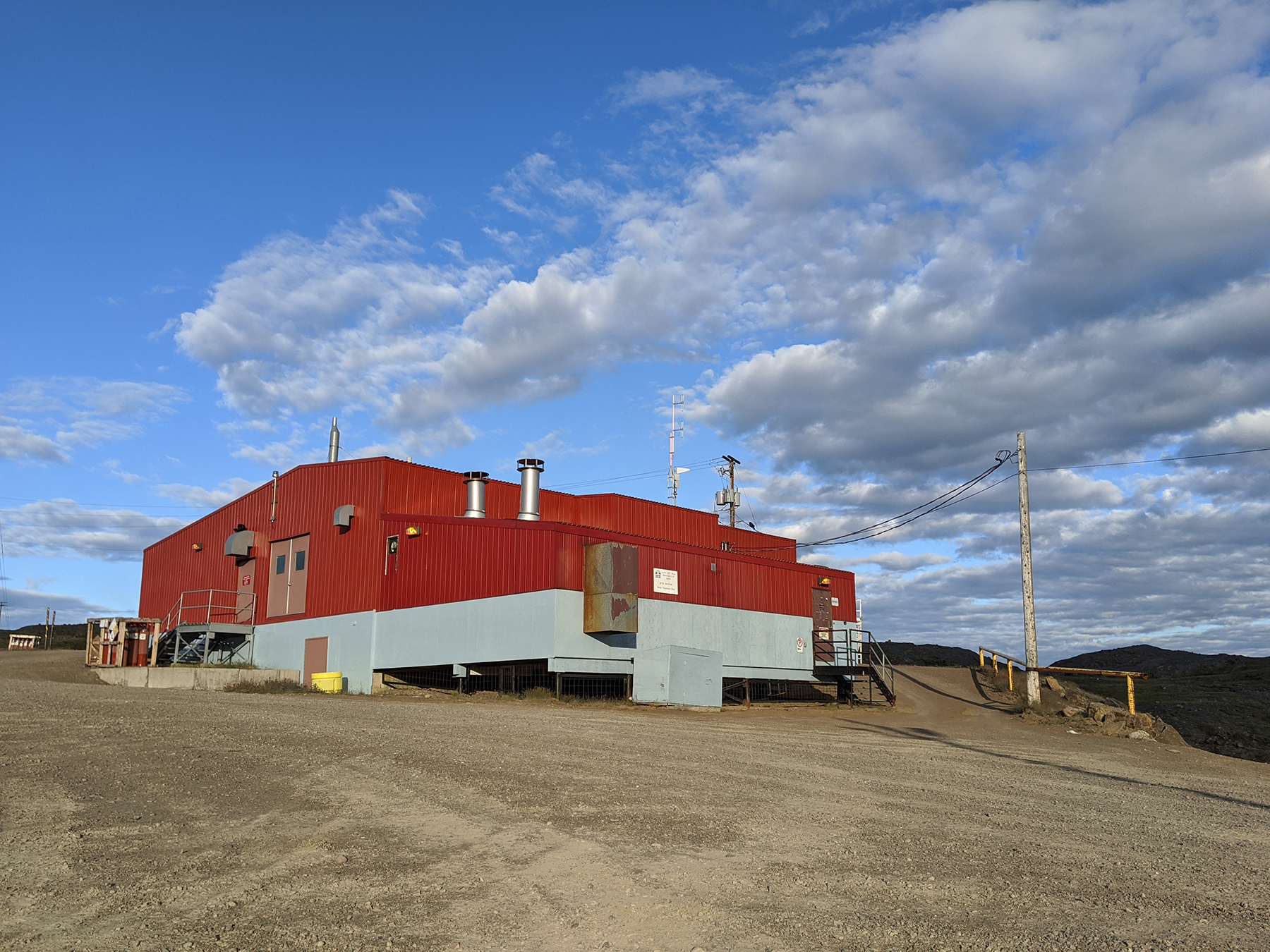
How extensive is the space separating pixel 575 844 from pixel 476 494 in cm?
2356

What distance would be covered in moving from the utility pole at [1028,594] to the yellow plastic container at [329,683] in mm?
20401

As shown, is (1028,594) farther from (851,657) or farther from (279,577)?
(279,577)

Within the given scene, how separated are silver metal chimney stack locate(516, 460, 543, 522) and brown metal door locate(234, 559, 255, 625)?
1069cm

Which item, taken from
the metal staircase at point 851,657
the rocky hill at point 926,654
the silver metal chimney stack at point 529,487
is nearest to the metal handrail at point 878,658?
the metal staircase at point 851,657

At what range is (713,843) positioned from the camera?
8.03m

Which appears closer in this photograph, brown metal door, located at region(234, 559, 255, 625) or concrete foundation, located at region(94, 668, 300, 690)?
concrete foundation, located at region(94, 668, 300, 690)

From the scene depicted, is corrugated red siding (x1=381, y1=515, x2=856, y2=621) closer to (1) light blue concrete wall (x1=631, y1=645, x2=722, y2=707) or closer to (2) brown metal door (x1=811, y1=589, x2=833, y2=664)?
(1) light blue concrete wall (x1=631, y1=645, x2=722, y2=707)

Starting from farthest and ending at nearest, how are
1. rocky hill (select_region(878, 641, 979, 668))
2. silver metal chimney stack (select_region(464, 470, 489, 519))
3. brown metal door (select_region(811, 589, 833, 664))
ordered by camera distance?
rocky hill (select_region(878, 641, 979, 668)), brown metal door (select_region(811, 589, 833, 664)), silver metal chimney stack (select_region(464, 470, 489, 519))

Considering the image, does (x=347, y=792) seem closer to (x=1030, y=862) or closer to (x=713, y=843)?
(x=713, y=843)

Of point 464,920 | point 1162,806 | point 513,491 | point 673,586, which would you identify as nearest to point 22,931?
point 464,920

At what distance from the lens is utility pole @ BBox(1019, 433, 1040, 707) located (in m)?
24.3

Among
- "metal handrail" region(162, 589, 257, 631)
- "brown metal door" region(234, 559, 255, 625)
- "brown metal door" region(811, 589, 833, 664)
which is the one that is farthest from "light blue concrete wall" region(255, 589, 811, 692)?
"metal handrail" region(162, 589, 257, 631)

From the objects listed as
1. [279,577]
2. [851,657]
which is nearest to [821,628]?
[851,657]

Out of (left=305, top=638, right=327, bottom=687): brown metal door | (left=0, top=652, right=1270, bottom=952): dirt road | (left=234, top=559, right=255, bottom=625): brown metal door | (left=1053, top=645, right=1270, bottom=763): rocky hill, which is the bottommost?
(left=1053, top=645, right=1270, bottom=763): rocky hill
